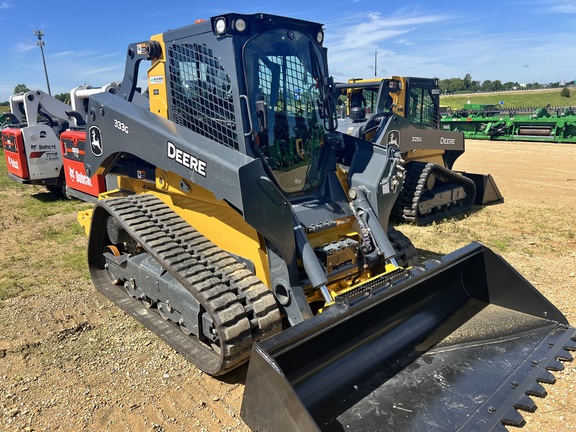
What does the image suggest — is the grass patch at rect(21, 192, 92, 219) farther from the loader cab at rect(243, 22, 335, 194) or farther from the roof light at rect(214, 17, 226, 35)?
the roof light at rect(214, 17, 226, 35)

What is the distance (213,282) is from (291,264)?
1.93 ft

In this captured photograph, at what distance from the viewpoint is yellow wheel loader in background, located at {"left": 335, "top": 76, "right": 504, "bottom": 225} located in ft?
25.9

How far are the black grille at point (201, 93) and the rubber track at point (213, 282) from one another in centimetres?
88

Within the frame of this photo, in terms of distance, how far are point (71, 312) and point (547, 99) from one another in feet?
202

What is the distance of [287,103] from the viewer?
3824mm

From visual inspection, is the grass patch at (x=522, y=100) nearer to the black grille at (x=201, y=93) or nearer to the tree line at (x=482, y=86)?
the tree line at (x=482, y=86)

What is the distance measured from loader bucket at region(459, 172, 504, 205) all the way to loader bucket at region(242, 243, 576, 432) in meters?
5.81

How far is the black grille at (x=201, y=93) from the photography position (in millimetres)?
3529

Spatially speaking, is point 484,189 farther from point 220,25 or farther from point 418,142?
point 220,25

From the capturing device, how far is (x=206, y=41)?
140 inches

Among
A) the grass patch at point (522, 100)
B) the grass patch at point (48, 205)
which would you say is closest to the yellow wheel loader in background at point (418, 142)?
the grass patch at point (48, 205)

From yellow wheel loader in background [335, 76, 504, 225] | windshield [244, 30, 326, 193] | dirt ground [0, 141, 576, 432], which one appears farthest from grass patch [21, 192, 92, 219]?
windshield [244, 30, 326, 193]

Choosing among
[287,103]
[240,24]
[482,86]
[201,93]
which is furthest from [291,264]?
[482,86]

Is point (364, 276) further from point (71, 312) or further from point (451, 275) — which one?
point (71, 312)
